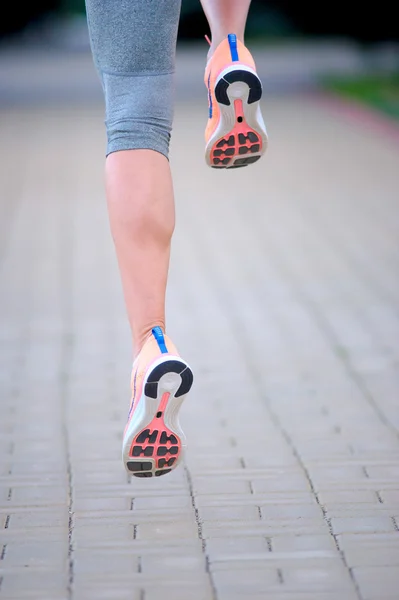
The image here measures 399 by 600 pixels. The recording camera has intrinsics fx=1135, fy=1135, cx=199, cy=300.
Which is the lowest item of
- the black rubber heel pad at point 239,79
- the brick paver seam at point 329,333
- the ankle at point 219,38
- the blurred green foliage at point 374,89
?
the black rubber heel pad at point 239,79

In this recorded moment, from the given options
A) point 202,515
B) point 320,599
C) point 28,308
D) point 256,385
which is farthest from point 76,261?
point 320,599

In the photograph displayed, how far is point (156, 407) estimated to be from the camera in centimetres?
273

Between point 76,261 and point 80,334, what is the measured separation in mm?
1963

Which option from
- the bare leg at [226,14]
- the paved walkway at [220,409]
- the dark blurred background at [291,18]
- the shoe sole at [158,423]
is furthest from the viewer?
the dark blurred background at [291,18]

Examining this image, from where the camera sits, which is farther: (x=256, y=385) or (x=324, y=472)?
(x=256, y=385)

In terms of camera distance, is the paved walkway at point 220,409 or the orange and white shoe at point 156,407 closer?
the orange and white shoe at point 156,407

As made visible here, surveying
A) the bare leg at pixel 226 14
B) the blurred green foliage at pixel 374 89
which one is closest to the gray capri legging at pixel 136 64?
the bare leg at pixel 226 14

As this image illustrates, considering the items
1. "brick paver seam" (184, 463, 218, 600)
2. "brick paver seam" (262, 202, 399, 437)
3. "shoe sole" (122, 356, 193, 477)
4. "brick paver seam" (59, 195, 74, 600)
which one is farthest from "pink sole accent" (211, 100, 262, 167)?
"brick paver seam" (262, 202, 399, 437)

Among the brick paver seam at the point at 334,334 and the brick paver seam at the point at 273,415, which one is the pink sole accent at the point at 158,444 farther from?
the brick paver seam at the point at 334,334

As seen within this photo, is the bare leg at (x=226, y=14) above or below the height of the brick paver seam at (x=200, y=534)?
above

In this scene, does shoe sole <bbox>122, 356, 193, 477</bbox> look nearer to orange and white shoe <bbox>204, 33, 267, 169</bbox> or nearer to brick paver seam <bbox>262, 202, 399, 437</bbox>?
orange and white shoe <bbox>204, 33, 267, 169</bbox>

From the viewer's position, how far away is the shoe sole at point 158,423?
2699 mm

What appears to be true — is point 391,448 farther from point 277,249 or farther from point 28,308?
point 277,249

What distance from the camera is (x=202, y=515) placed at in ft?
10.4
